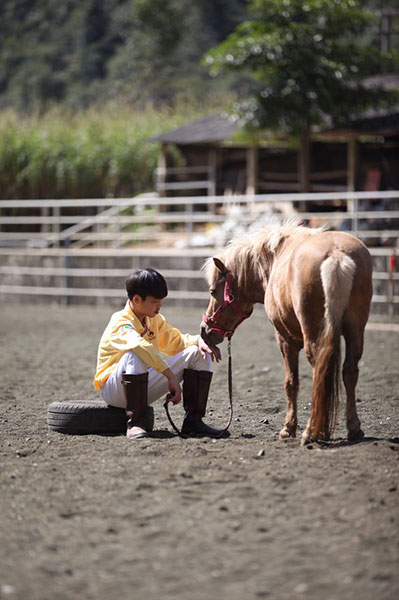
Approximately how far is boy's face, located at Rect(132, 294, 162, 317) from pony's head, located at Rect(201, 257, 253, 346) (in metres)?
0.32

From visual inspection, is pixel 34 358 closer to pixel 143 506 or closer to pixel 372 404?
pixel 372 404

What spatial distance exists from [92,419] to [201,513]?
5.73 ft

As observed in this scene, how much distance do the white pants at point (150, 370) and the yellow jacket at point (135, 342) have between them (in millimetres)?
49

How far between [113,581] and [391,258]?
30.4 ft

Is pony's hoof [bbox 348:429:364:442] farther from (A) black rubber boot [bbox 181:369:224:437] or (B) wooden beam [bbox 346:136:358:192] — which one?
(B) wooden beam [bbox 346:136:358:192]

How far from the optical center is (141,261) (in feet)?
47.8

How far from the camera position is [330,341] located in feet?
13.9

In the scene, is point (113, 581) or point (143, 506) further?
point (143, 506)

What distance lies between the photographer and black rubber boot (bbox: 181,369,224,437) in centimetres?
489

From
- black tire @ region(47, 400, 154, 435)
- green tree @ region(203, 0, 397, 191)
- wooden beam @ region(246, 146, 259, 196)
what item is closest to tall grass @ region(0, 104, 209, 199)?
wooden beam @ region(246, 146, 259, 196)

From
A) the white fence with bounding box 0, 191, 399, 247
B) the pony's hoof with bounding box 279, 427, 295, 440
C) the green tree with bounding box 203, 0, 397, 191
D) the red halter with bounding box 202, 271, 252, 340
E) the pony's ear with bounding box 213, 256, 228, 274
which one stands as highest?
the green tree with bounding box 203, 0, 397, 191

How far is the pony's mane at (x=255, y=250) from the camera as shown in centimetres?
491

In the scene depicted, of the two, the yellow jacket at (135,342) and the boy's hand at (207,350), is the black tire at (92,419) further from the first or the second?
the boy's hand at (207,350)

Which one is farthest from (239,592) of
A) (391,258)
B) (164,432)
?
(391,258)
